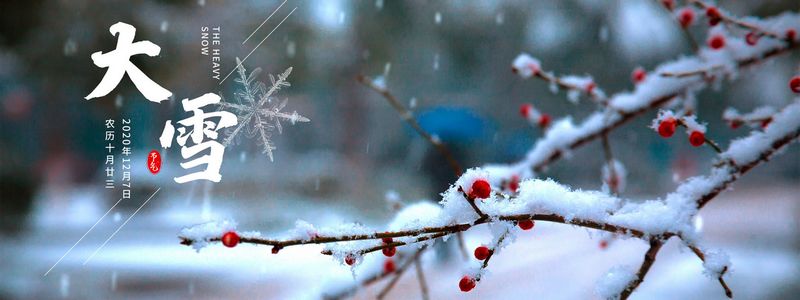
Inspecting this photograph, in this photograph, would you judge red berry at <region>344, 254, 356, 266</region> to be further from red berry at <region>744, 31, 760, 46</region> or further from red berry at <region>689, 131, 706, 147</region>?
red berry at <region>744, 31, 760, 46</region>

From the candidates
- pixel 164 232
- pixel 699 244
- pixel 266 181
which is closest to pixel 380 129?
pixel 266 181

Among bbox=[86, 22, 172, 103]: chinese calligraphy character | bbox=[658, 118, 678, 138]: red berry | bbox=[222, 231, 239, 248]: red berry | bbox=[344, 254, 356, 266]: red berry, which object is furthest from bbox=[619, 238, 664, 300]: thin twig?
bbox=[86, 22, 172, 103]: chinese calligraphy character

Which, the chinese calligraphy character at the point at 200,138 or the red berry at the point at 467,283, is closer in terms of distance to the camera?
the red berry at the point at 467,283

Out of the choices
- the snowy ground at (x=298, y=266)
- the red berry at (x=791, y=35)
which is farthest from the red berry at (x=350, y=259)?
the snowy ground at (x=298, y=266)

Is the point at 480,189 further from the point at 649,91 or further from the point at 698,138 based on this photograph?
the point at 649,91

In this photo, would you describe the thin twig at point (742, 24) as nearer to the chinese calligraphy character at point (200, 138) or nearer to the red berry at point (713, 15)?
the red berry at point (713, 15)
